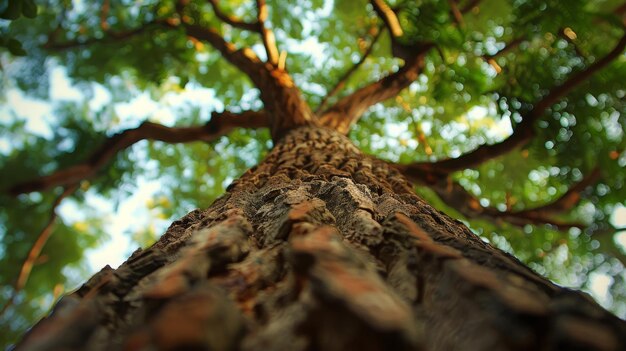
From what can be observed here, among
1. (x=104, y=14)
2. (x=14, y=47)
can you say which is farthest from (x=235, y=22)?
(x=14, y=47)

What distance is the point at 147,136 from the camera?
15.7ft

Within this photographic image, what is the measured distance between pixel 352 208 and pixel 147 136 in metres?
4.02

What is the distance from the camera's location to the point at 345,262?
73 cm

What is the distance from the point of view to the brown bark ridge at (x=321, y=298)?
59cm

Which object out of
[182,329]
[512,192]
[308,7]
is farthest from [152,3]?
[182,329]

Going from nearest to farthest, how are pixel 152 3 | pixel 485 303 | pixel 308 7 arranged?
1. pixel 485 303
2. pixel 152 3
3. pixel 308 7

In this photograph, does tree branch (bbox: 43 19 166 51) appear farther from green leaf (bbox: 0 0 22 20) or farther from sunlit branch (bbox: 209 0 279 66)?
green leaf (bbox: 0 0 22 20)

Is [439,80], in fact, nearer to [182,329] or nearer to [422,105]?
[422,105]

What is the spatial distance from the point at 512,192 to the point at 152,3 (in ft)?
23.9

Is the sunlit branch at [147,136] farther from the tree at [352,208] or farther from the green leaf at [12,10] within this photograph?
the green leaf at [12,10]

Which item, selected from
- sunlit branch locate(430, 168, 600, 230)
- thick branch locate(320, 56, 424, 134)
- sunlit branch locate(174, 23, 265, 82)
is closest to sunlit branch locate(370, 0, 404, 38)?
thick branch locate(320, 56, 424, 134)

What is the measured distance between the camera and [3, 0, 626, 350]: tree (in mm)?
641

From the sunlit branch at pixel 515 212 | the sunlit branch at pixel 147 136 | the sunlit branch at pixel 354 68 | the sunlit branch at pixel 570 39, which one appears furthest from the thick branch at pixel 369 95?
the sunlit branch at pixel 570 39

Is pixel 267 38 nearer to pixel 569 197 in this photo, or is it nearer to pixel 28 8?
pixel 28 8
